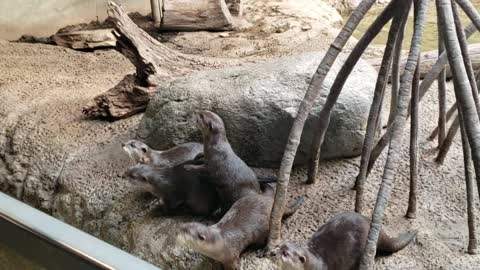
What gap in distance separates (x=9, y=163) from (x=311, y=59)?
188 centimetres

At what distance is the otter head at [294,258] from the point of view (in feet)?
6.77

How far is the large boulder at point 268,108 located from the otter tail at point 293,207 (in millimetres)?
363

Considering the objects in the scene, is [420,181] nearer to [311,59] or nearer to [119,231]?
[311,59]

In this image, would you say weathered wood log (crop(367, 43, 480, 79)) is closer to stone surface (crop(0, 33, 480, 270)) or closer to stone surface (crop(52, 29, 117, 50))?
stone surface (crop(0, 33, 480, 270))

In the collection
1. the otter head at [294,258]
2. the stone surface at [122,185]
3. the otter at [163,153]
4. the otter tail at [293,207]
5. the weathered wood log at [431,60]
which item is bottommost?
the stone surface at [122,185]

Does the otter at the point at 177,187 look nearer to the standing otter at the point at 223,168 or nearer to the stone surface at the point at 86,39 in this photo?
the standing otter at the point at 223,168

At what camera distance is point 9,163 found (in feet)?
11.4

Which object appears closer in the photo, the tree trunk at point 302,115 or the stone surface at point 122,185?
the tree trunk at point 302,115

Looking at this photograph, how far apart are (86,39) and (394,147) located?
3645mm

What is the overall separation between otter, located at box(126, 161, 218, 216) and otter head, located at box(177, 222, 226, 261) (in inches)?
15.9

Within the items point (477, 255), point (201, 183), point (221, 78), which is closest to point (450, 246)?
point (477, 255)

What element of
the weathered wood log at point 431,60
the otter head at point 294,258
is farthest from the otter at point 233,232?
the weathered wood log at point 431,60

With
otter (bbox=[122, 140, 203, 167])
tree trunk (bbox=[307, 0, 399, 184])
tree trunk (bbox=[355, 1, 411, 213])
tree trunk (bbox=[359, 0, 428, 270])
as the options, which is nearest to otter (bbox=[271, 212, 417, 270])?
tree trunk (bbox=[359, 0, 428, 270])

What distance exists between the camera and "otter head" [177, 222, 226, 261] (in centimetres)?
217
